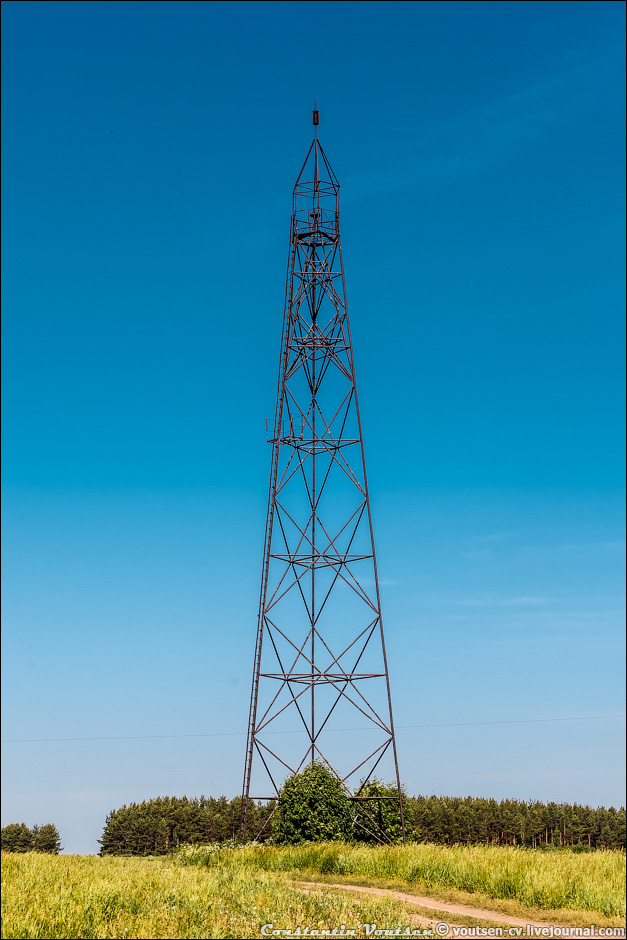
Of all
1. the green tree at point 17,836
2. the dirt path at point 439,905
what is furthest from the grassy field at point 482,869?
the green tree at point 17,836

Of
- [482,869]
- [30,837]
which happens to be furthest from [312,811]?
[30,837]

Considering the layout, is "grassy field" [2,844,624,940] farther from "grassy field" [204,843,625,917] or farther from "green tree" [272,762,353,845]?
"green tree" [272,762,353,845]

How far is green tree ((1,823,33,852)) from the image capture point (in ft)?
173

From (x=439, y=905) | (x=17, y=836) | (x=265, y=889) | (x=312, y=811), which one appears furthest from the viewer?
(x=17, y=836)

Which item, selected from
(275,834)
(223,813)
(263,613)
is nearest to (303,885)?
(275,834)

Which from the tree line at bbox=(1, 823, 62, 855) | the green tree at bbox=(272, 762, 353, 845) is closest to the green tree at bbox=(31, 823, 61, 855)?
the tree line at bbox=(1, 823, 62, 855)

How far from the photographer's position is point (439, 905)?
15953mm

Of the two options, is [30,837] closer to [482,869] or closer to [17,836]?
[17,836]

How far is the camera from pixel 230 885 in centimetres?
1570

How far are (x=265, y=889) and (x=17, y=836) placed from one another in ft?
147

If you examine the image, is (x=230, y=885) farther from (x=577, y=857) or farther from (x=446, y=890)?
(x=577, y=857)

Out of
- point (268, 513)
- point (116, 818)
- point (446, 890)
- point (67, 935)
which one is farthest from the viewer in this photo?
point (116, 818)

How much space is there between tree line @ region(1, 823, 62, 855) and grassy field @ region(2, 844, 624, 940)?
3580 centimetres

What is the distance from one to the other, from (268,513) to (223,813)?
35938mm
